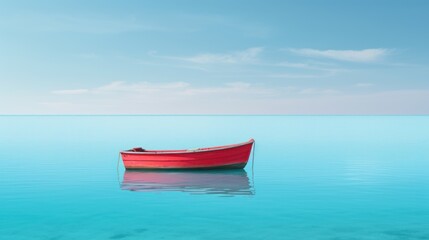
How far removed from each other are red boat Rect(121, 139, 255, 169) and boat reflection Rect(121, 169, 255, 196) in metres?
0.59

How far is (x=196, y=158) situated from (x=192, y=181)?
363 cm

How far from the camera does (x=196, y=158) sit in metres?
32.9

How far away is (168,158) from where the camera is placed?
33156 millimetres

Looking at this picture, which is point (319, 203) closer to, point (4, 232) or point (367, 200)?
point (367, 200)

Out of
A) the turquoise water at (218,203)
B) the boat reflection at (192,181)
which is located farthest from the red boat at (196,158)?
the turquoise water at (218,203)

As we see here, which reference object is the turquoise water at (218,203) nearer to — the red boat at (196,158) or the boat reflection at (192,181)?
the boat reflection at (192,181)

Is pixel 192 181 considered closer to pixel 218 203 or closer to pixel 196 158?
pixel 196 158

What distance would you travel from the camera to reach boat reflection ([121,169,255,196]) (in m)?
26.6

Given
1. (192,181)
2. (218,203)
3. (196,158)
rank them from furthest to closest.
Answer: (196,158), (192,181), (218,203)

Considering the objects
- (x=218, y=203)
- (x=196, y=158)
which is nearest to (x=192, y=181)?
(x=196, y=158)

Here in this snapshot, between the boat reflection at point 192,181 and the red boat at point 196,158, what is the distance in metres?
0.59

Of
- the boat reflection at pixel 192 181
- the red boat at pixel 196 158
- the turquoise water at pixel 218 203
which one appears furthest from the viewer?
the red boat at pixel 196 158

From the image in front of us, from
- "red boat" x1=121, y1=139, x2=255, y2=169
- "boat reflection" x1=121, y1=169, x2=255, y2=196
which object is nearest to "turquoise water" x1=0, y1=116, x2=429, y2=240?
"boat reflection" x1=121, y1=169, x2=255, y2=196

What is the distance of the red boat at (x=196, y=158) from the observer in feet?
108
